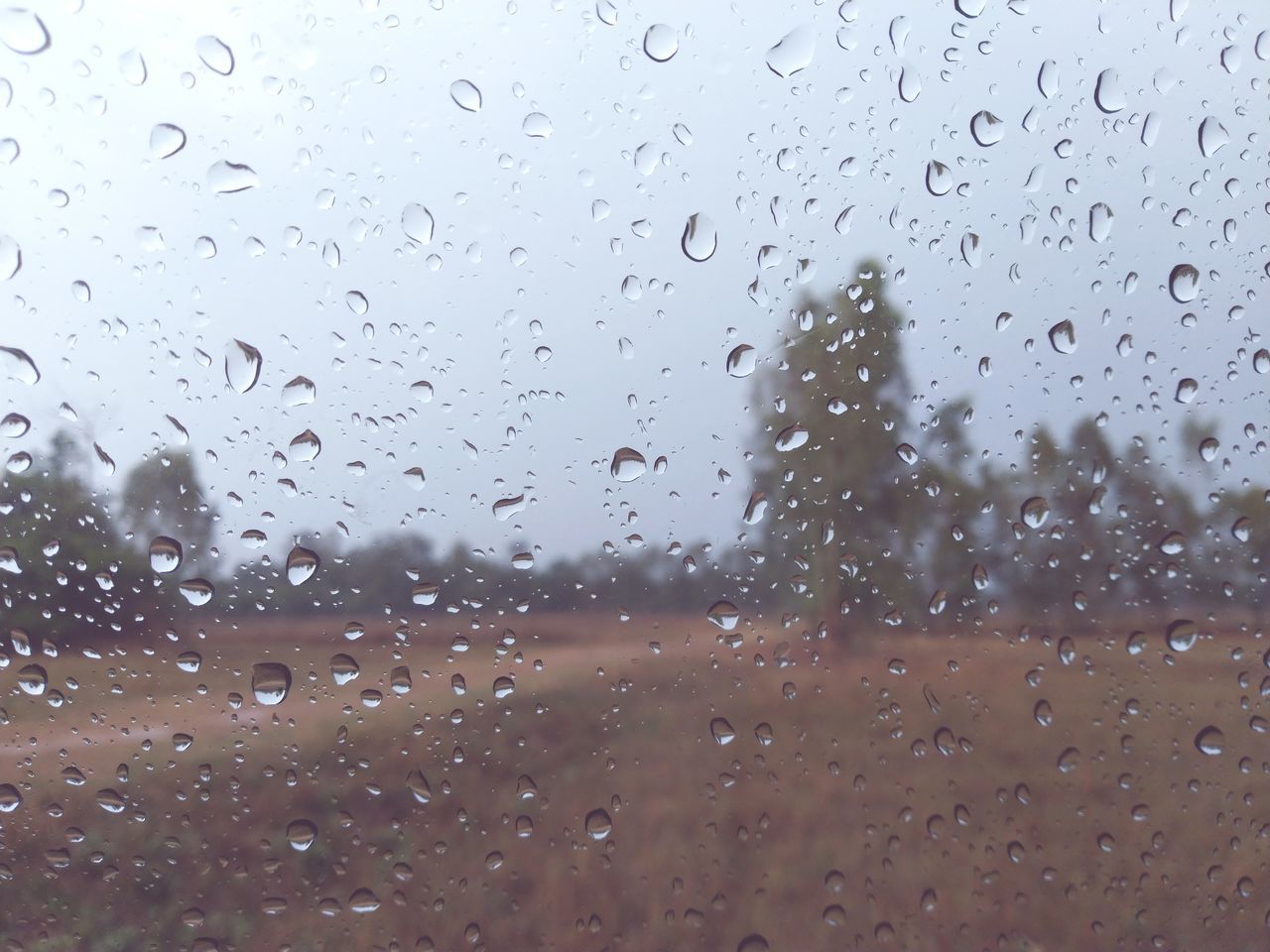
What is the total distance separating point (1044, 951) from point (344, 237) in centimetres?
105

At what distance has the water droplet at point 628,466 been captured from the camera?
2.56 ft

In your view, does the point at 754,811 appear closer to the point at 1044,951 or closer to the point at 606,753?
the point at 606,753

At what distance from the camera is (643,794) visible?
2.55 feet

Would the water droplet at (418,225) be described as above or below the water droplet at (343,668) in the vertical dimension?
above

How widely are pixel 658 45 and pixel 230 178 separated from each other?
46cm

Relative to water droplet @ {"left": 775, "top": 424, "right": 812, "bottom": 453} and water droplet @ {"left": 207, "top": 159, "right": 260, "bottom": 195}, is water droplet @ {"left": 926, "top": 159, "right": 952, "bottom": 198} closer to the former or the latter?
water droplet @ {"left": 775, "top": 424, "right": 812, "bottom": 453}

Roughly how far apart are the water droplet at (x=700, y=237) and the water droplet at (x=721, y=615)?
A: 0.37 meters

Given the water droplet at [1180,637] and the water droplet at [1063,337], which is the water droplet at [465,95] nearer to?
the water droplet at [1063,337]

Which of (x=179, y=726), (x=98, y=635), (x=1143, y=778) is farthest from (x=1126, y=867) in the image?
(x=98, y=635)

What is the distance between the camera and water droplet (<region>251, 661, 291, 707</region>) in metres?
0.75

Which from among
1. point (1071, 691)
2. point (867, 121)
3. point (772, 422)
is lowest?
point (1071, 691)

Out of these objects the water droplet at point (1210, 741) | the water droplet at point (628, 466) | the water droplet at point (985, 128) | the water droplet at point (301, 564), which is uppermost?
the water droplet at point (985, 128)

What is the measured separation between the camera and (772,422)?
0.80 m

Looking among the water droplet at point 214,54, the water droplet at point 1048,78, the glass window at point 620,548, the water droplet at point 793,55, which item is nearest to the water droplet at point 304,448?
the glass window at point 620,548
